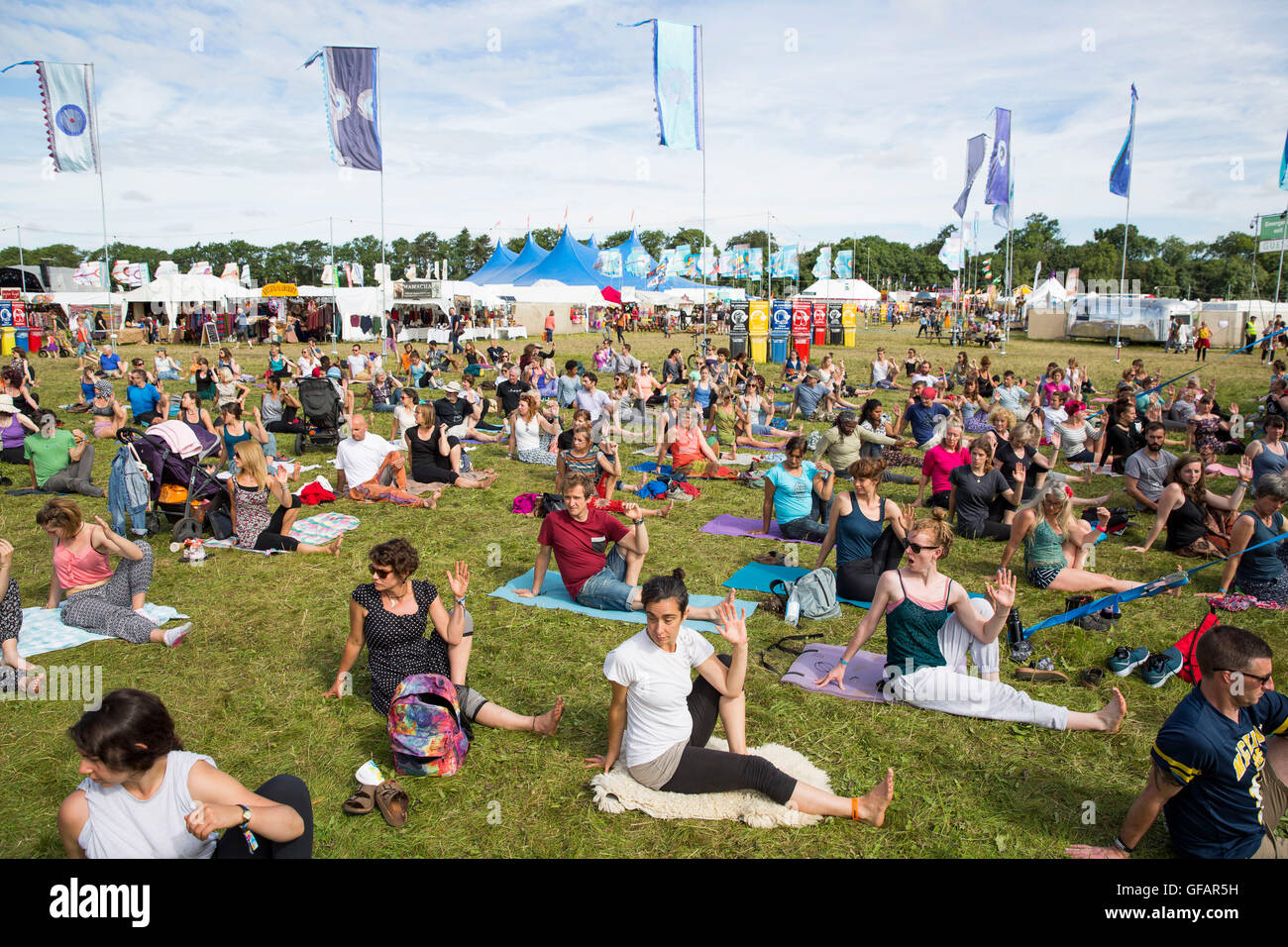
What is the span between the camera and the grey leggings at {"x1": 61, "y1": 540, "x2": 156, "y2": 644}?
19.8 ft

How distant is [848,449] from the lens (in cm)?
1016

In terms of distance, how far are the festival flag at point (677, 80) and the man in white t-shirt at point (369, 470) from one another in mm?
12435

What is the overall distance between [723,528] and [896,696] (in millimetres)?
4103

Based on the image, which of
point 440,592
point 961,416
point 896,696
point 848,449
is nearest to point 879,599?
point 896,696

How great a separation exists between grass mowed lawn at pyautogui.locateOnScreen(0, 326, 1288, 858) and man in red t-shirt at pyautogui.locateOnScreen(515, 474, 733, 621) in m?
0.27

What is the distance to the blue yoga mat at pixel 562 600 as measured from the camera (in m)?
6.46

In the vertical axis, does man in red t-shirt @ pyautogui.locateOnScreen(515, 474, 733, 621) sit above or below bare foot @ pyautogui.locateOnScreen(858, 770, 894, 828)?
above

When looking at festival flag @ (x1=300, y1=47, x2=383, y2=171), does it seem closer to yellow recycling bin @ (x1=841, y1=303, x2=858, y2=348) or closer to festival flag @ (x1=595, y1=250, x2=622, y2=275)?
yellow recycling bin @ (x1=841, y1=303, x2=858, y2=348)

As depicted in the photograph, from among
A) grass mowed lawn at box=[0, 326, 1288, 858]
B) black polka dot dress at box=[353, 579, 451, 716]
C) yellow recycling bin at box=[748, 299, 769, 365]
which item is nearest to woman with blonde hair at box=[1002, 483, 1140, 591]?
grass mowed lawn at box=[0, 326, 1288, 858]

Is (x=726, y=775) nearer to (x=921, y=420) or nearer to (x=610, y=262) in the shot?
(x=921, y=420)

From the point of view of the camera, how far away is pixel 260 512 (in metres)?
8.15

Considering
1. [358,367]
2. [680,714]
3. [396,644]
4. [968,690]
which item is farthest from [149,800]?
[358,367]

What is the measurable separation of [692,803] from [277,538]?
18.5 ft
